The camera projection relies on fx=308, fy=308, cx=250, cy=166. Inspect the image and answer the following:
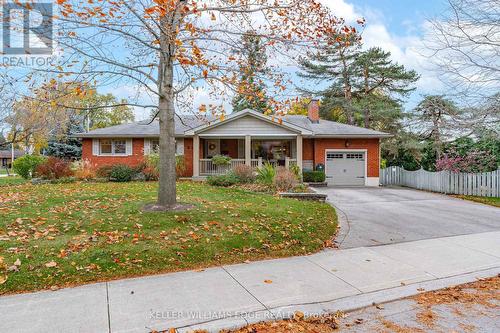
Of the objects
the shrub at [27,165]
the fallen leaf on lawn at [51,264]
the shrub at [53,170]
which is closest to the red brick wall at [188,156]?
the shrub at [53,170]

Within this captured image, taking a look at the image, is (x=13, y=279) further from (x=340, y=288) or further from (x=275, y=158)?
(x=275, y=158)

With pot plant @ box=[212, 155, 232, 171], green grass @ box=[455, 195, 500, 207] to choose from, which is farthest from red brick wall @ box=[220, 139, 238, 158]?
green grass @ box=[455, 195, 500, 207]

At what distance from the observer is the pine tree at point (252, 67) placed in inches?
278

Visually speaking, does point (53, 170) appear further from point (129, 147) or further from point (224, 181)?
point (224, 181)

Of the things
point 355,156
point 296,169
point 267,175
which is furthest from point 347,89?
point 267,175

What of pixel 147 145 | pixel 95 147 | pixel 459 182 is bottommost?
pixel 459 182

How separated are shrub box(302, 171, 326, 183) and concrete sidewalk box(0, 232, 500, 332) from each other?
12462 mm

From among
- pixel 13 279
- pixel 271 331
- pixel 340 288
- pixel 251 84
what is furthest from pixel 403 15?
pixel 13 279

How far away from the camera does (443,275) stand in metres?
4.69

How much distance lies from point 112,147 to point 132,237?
1546 cm

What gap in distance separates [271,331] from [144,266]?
7.80ft

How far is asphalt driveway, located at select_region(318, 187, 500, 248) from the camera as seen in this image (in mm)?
6844

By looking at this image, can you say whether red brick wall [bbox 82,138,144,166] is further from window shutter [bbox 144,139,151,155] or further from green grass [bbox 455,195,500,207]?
green grass [bbox 455,195,500,207]

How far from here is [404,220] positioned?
850cm
